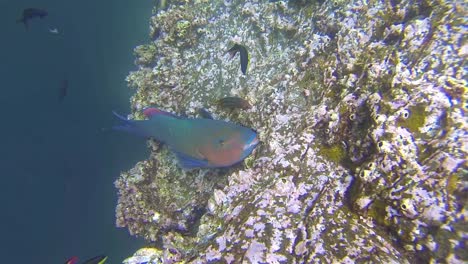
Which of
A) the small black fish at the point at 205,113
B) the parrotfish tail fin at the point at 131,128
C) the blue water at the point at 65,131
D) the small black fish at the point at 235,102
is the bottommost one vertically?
the blue water at the point at 65,131

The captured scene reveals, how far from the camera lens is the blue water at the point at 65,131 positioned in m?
17.6

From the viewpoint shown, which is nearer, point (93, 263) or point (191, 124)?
point (191, 124)

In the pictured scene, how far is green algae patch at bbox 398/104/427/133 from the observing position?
1.92m

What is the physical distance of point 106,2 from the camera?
76.6 feet

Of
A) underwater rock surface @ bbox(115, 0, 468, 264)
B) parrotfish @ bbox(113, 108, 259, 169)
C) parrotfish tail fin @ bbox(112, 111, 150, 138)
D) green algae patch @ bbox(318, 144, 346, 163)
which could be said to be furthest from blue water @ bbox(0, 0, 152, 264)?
green algae patch @ bbox(318, 144, 346, 163)

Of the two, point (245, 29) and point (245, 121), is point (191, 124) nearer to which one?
point (245, 121)

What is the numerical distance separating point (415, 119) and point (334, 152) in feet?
2.30

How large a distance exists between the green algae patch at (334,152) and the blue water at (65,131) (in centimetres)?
1322

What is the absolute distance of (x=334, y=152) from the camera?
8.27ft

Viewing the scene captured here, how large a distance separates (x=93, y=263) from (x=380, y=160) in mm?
3647

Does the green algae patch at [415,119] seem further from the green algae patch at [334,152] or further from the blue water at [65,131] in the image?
the blue water at [65,131]

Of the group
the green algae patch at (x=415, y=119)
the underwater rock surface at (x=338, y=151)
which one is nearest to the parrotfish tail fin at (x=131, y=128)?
the underwater rock surface at (x=338, y=151)

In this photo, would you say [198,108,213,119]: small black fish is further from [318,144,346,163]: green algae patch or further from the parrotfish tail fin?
[318,144,346,163]: green algae patch

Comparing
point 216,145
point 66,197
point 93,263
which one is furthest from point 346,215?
point 66,197
